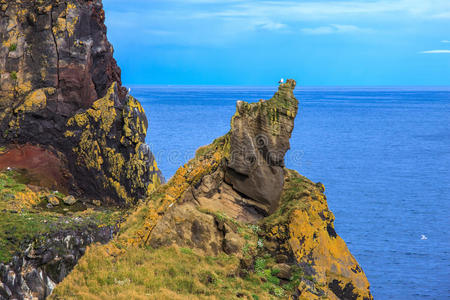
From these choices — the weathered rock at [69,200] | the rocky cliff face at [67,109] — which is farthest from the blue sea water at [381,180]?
the weathered rock at [69,200]

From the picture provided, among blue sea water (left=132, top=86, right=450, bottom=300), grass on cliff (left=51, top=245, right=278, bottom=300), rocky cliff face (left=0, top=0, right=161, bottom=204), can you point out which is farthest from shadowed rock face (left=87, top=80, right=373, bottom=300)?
blue sea water (left=132, top=86, right=450, bottom=300)

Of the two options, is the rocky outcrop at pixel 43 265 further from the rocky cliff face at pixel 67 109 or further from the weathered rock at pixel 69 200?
the rocky cliff face at pixel 67 109

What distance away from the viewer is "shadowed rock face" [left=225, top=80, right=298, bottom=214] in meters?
27.2

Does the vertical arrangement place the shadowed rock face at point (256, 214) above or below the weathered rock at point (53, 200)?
above

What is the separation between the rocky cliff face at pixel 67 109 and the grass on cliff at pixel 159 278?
14.5m

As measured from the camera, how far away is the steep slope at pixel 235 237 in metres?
21.9

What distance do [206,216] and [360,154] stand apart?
4552 inches

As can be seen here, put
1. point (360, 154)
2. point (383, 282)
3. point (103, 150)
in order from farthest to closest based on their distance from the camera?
point (360, 154) → point (383, 282) → point (103, 150)

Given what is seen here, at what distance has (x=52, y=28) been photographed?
38.7 meters

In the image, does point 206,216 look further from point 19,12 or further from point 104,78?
point 19,12

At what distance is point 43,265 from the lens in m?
22.3

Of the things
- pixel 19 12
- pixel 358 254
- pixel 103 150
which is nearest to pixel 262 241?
pixel 103 150

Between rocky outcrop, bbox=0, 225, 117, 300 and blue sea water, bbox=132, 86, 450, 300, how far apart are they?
36.0m

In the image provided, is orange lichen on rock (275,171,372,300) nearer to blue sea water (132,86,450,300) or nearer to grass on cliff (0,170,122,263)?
grass on cliff (0,170,122,263)
